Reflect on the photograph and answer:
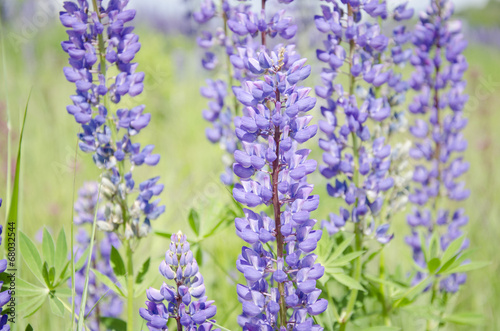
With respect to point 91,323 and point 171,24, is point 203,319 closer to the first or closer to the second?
point 91,323

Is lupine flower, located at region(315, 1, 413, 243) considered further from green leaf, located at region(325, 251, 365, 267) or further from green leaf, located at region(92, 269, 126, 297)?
green leaf, located at region(92, 269, 126, 297)

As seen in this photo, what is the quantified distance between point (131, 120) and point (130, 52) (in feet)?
0.88

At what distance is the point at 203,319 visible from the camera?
1.50 m

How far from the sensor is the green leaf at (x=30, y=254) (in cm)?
180

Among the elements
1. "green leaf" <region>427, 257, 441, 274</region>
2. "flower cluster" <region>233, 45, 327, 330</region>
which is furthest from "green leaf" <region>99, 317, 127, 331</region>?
"green leaf" <region>427, 257, 441, 274</region>

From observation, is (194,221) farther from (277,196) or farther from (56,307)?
(277,196)

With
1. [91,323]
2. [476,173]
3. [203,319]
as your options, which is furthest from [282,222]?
[476,173]

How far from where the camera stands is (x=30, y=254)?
1.81m

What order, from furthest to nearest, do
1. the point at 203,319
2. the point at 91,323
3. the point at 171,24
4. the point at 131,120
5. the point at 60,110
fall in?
the point at 171,24
the point at 60,110
the point at 91,323
the point at 131,120
the point at 203,319

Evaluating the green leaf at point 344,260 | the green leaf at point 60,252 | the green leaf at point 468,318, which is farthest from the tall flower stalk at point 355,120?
the green leaf at point 60,252

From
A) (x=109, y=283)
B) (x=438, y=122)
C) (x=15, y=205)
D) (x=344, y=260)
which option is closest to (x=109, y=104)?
(x=15, y=205)

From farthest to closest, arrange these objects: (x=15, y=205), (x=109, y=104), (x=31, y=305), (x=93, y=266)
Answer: (x=93, y=266) < (x=109, y=104) < (x=31, y=305) < (x=15, y=205)

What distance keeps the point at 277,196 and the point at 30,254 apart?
0.90 m

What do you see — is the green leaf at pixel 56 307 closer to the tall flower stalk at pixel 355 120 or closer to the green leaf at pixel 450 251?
the tall flower stalk at pixel 355 120
